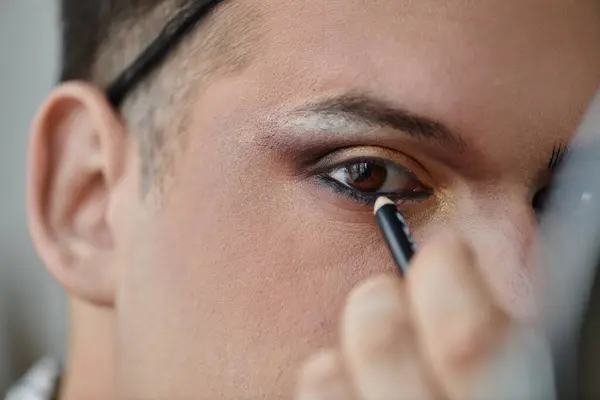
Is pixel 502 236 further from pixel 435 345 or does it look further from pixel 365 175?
pixel 435 345

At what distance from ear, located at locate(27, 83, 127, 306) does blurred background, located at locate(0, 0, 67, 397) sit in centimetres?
50

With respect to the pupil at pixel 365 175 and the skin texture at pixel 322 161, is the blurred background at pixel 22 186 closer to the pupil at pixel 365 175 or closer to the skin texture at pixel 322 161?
the skin texture at pixel 322 161

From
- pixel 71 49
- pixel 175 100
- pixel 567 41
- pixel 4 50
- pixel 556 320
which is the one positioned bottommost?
pixel 556 320

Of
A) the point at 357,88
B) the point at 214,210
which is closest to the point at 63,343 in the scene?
the point at 214,210

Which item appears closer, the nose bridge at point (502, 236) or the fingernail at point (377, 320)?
the fingernail at point (377, 320)

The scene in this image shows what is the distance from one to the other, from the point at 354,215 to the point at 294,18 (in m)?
0.17

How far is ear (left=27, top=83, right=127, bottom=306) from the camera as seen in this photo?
0.72 meters

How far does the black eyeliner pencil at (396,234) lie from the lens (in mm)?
471

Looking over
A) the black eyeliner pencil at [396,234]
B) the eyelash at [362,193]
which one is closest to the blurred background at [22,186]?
the eyelash at [362,193]

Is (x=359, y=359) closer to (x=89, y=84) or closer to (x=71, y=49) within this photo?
(x=89, y=84)

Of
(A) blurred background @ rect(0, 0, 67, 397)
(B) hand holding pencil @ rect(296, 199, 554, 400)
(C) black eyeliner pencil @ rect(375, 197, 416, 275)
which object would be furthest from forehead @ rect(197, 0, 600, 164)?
(A) blurred background @ rect(0, 0, 67, 397)

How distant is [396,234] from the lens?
1.62 feet

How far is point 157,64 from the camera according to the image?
72cm

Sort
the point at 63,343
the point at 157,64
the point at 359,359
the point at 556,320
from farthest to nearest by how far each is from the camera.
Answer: the point at 63,343
the point at 157,64
the point at 556,320
the point at 359,359
